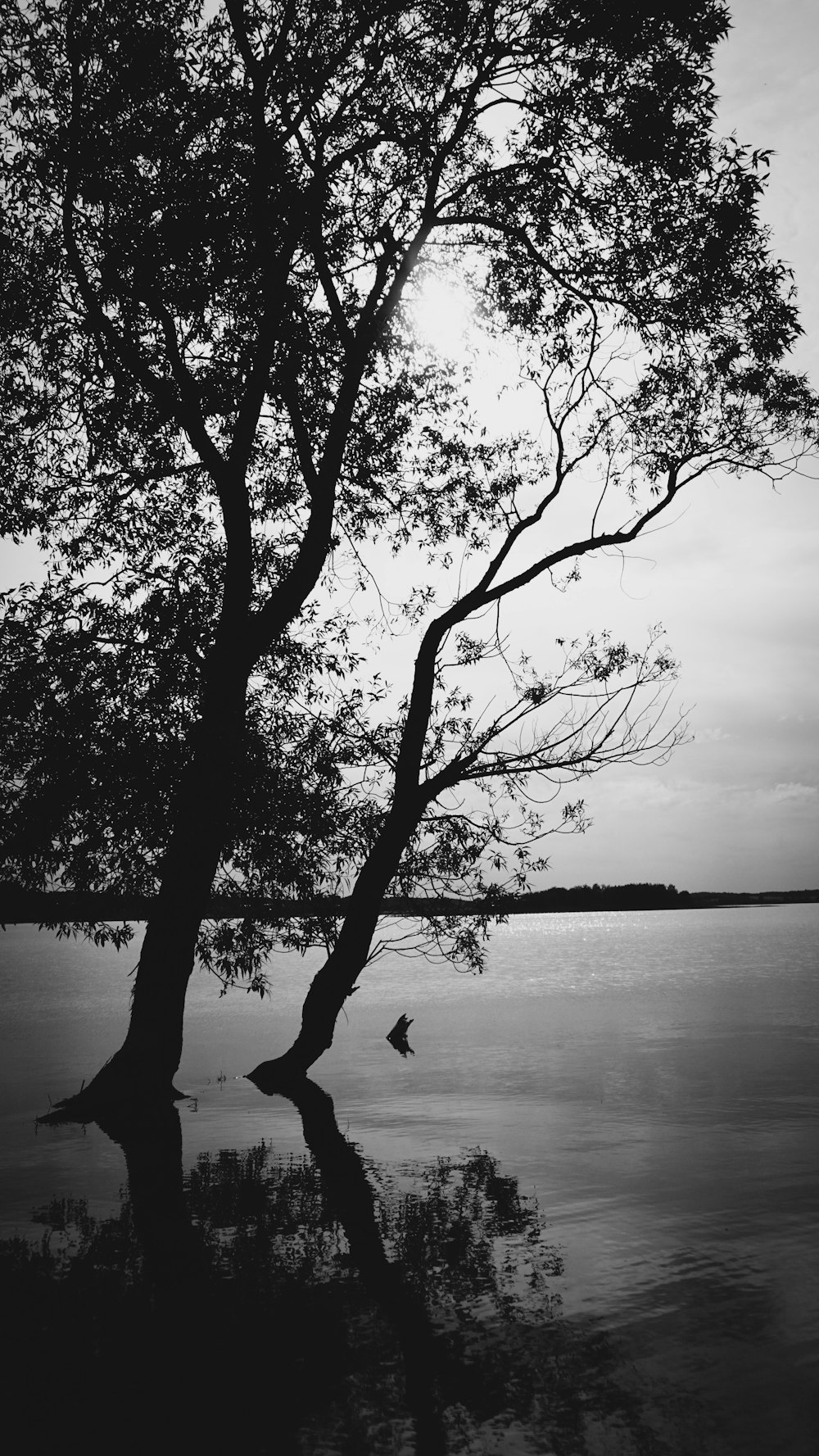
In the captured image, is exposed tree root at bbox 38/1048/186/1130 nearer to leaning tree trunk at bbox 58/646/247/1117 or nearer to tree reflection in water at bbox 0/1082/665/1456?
leaning tree trunk at bbox 58/646/247/1117

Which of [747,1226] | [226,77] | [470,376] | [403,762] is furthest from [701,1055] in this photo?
[226,77]

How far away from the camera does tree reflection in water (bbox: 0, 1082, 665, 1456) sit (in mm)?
5586

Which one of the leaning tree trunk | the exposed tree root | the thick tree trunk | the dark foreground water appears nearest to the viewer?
the dark foreground water

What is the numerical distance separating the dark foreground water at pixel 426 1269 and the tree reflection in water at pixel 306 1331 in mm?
24

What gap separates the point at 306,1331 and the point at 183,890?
8.15m

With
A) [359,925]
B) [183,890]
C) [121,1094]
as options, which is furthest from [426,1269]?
[359,925]

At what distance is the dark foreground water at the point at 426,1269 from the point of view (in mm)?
5766

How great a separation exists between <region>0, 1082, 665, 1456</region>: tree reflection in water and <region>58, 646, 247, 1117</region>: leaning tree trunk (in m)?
3.65

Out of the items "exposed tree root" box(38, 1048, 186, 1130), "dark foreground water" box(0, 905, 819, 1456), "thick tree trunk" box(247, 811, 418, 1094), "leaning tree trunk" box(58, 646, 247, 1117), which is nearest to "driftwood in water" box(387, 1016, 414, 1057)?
"dark foreground water" box(0, 905, 819, 1456)

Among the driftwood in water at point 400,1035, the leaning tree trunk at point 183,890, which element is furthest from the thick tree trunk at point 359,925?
the driftwood in water at point 400,1035

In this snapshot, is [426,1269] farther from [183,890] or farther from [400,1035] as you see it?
[400,1035]

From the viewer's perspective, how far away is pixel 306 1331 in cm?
688

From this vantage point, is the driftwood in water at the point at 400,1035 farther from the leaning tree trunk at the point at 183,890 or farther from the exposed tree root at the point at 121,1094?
the leaning tree trunk at the point at 183,890

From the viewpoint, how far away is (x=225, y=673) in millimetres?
14789
